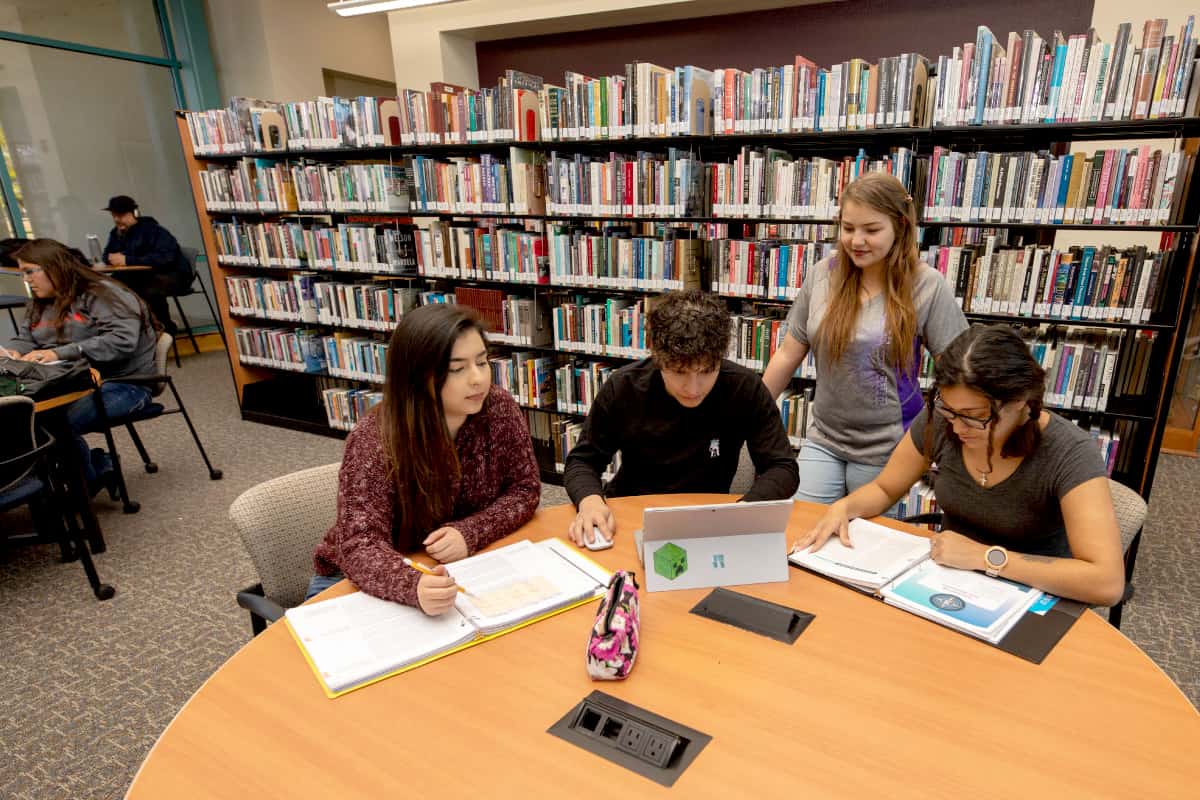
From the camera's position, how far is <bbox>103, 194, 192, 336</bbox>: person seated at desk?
582 centimetres

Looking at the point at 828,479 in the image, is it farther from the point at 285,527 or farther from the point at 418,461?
the point at 285,527

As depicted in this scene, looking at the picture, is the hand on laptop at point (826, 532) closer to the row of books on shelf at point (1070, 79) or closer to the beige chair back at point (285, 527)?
the beige chair back at point (285, 527)

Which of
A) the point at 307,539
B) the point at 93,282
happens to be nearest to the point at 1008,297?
the point at 307,539

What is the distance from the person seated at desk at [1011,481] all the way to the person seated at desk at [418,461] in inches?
29.8

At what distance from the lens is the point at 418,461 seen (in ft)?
4.86

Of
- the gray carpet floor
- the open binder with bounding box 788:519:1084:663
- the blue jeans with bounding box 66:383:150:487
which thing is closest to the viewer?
the open binder with bounding box 788:519:1084:663

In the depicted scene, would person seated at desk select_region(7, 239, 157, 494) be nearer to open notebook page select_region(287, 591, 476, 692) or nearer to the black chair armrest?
the black chair armrest

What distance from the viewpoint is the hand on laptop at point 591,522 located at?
1520mm

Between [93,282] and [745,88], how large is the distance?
3.21 m

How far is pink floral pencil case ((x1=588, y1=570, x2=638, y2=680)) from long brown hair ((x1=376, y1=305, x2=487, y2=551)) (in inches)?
22.0

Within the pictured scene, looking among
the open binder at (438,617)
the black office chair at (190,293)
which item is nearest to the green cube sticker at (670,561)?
the open binder at (438,617)

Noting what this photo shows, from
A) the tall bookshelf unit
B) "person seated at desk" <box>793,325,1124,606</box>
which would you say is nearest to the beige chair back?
"person seated at desk" <box>793,325,1124,606</box>

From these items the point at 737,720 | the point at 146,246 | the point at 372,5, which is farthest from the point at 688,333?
the point at 146,246

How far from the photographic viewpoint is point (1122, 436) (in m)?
2.74
